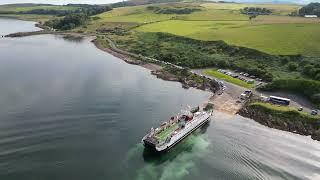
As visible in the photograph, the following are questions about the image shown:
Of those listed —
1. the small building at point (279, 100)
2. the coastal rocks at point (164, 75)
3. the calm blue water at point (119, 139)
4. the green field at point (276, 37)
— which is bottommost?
the calm blue water at point (119, 139)

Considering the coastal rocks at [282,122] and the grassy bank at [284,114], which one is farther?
the grassy bank at [284,114]

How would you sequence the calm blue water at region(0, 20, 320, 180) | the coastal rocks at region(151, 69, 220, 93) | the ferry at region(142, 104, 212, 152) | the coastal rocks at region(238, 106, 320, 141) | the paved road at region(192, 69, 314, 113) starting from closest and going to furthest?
1. the calm blue water at region(0, 20, 320, 180)
2. the ferry at region(142, 104, 212, 152)
3. the coastal rocks at region(238, 106, 320, 141)
4. the paved road at region(192, 69, 314, 113)
5. the coastal rocks at region(151, 69, 220, 93)

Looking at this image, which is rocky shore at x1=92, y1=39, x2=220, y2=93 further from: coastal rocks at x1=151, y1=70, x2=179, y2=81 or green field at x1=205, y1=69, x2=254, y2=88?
green field at x1=205, y1=69, x2=254, y2=88

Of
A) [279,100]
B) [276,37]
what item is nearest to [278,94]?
[279,100]

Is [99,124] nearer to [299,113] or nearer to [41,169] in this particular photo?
[41,169]

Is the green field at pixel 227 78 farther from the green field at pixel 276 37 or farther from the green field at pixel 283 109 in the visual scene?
the green field at pixel 276 37

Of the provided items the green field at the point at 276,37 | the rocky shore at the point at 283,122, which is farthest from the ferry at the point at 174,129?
the green field at the point at 276,37

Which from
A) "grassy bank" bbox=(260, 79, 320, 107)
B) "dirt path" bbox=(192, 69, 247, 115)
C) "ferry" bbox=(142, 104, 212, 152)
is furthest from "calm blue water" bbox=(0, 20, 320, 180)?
"grassy bank" bbox=(260, 79, 320, 107)
